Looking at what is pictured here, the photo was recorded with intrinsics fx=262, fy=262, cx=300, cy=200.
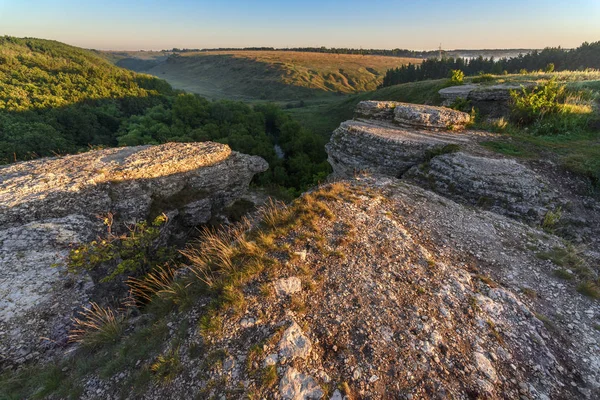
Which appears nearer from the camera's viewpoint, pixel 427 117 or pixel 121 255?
pixel 121 255

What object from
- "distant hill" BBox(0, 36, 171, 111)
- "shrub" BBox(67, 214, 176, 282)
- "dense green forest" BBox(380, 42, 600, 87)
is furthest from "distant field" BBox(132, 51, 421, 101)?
"shrub" BBox(67, 214, 176, 282)

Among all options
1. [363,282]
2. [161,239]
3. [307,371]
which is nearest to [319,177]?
[161,239]

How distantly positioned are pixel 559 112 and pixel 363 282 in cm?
1550

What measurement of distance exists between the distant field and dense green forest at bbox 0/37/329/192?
54.1 meters

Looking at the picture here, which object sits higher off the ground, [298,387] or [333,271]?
[333,271]

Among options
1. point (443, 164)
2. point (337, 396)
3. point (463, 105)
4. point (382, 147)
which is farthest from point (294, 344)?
point (463, 105)

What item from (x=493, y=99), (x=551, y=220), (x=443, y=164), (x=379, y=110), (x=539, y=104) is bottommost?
(x=551, y=220)

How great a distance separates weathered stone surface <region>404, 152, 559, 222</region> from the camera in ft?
27.6

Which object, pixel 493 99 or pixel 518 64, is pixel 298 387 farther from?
pixel 518 64

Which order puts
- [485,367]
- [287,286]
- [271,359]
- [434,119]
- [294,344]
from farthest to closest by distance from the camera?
[434,119], [287,286], [294,344], [485,367], [271,359]

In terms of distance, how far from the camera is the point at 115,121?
35688mm

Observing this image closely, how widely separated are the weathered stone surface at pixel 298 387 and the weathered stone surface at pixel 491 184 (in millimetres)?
8256

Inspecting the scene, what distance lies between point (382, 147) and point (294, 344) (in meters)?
10.4

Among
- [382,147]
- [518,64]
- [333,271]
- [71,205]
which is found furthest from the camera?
[518,64]
